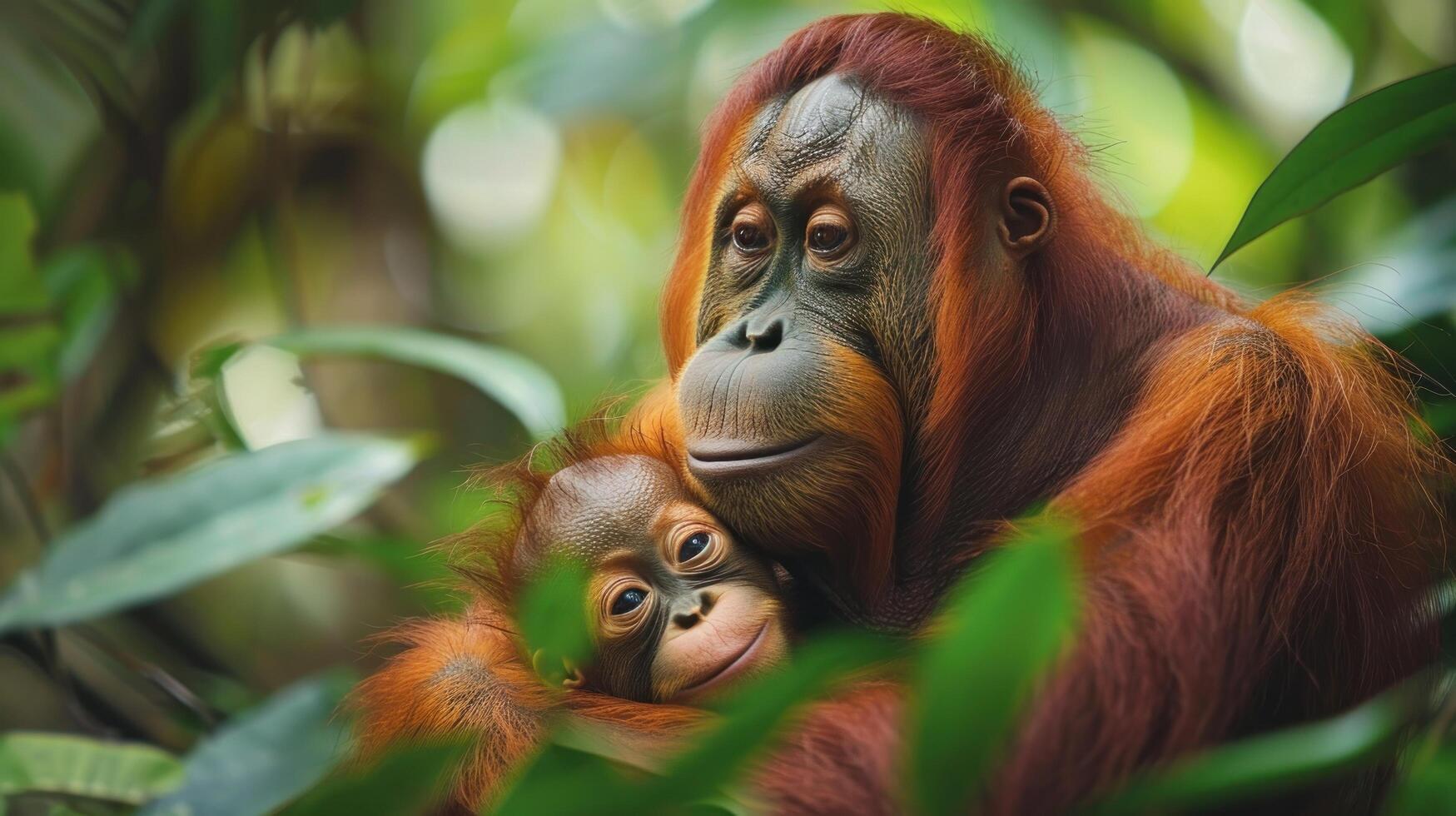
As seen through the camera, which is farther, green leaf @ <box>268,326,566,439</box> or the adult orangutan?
green leaf @ <box>268,326,566,439</box>

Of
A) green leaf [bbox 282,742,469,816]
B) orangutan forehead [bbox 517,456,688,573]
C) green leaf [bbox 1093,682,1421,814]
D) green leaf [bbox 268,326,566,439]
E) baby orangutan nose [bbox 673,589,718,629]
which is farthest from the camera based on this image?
green leaf [bbox 268,326,566,439]

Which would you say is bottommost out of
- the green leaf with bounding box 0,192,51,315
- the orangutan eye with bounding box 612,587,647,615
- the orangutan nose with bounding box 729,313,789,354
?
the orangutan eye with bounding box 612,587,647,615

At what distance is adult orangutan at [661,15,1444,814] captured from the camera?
1.58 metres

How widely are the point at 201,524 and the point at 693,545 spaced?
77 cm

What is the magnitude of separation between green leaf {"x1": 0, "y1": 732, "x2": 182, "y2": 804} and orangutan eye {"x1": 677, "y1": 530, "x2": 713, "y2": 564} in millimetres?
886

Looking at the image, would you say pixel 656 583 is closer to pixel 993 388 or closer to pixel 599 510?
pixel 599 510

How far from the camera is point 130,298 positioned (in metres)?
3.10

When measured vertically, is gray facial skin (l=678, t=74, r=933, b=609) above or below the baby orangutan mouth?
above

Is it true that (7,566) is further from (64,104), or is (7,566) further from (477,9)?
(477,9)

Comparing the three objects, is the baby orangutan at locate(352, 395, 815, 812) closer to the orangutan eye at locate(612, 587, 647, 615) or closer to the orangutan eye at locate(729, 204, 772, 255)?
the orangutan eye at locate(612, 587, 647, 615)

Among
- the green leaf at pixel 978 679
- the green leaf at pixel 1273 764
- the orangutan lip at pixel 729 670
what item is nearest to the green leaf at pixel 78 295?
the orangutan lip at pixel 729 670

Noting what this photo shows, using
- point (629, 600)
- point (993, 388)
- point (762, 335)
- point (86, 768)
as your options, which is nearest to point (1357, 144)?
point (993, 388)

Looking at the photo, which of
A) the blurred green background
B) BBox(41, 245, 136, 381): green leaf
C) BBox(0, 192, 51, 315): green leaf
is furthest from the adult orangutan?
BBox(41, 245, 136, 381): green leaf

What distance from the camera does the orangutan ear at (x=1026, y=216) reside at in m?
1.89
